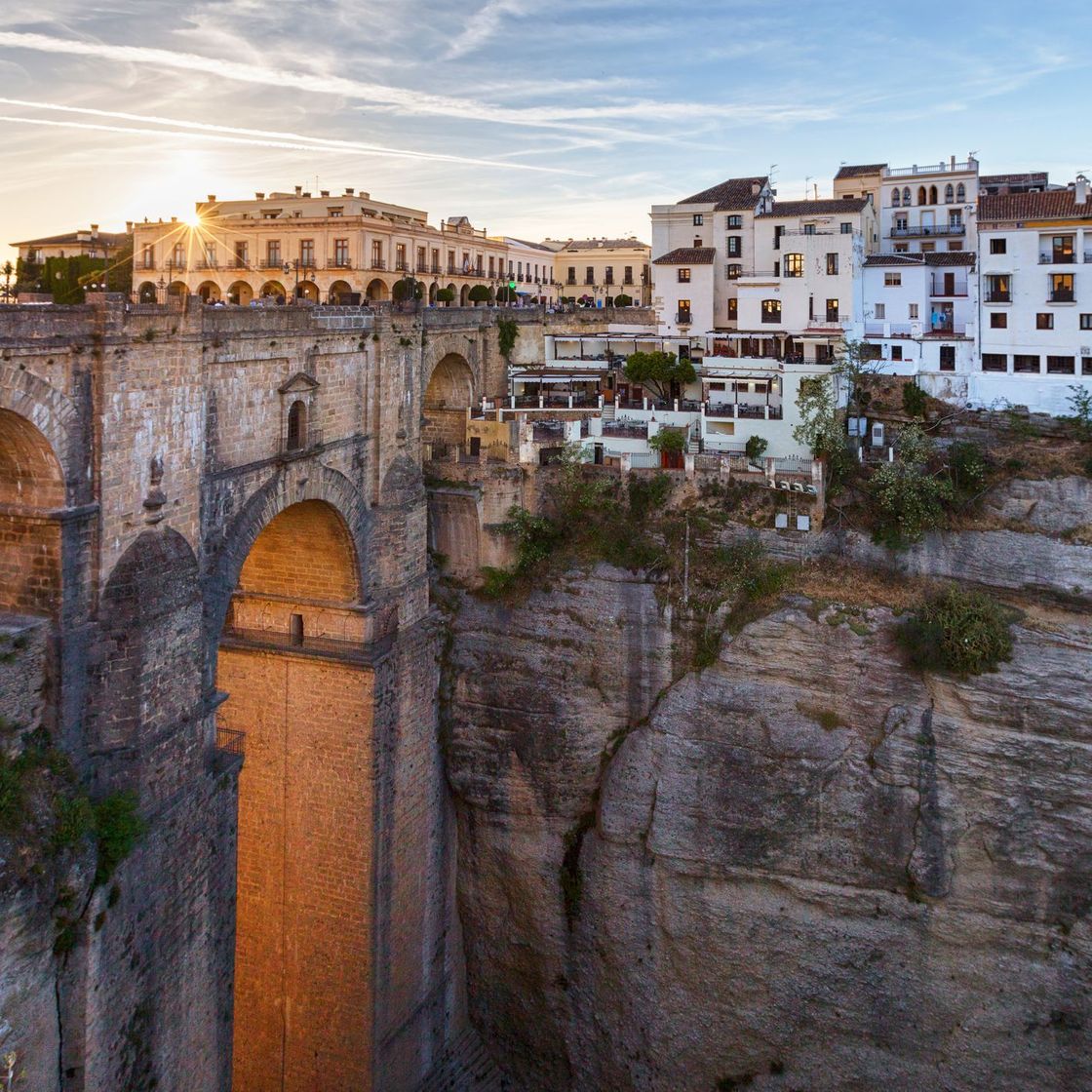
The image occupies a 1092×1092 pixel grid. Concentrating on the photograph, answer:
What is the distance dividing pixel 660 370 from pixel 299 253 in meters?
16.9

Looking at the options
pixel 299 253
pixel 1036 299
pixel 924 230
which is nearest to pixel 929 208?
pixel 924 230

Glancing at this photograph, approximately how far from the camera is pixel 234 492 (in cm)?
1616

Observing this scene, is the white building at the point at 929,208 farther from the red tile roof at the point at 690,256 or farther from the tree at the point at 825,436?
the tree at the point at 825,436

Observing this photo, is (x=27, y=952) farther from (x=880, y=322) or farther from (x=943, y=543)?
(x=880, y=322)

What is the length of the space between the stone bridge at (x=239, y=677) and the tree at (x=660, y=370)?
466 centimetres

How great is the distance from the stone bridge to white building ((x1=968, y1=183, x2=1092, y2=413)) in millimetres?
12953

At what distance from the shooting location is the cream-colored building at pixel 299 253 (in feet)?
130

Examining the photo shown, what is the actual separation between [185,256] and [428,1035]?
30385mm

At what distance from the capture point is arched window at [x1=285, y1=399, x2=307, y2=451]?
17781 millimetres

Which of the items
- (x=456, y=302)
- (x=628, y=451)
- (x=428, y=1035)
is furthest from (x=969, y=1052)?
(x=456, y=302)

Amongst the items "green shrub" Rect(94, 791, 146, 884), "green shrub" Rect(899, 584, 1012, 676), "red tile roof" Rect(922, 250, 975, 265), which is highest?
"red tile roof" Rect(922, 250, 975, 265)

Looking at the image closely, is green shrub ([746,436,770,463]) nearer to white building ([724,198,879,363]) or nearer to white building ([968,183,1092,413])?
white building ([724,198,879,363])

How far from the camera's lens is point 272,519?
17547 millimetres

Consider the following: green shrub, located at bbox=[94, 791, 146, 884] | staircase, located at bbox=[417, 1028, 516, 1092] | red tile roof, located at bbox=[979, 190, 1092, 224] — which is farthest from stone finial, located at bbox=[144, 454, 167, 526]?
red tile roof, located at bbox=[979, 190, 1092, 224]
